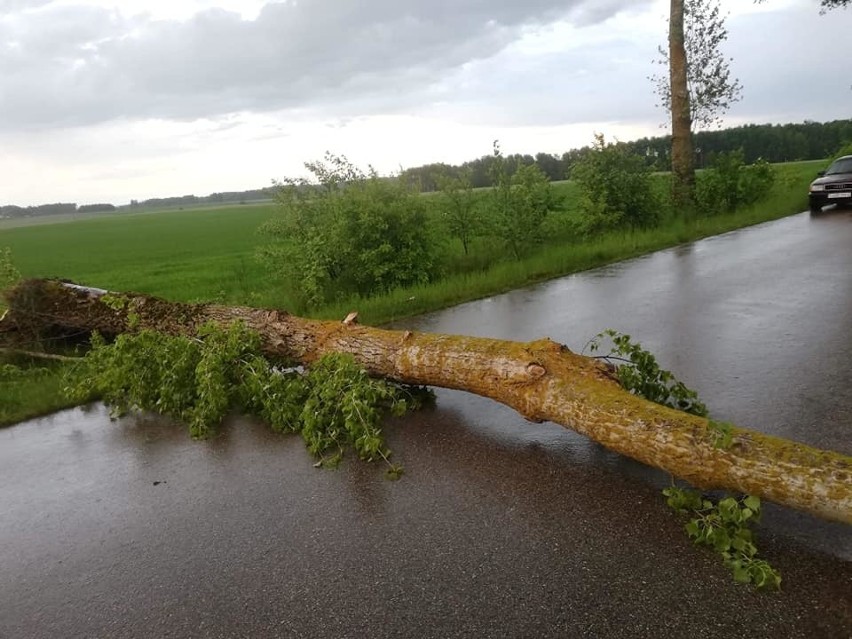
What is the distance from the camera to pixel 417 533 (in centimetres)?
372

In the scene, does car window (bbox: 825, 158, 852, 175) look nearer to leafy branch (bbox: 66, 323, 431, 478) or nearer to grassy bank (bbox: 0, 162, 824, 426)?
grassy bank (bbox: 0, 162, 824, 426)

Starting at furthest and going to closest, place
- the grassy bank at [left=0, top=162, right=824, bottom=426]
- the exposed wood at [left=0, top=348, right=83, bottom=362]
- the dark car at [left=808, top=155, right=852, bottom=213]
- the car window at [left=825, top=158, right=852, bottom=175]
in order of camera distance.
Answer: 1. the car window at [left=825, top=158, right=852, bottom=175]
2. the dark car at [left=808, top=155, right=852, bottom=213]
3. the exposed wood at [left=0, top=348, right=83, bottom=362]
4. the grassy bank at [left=0, top=162, right=824, bottom=426]

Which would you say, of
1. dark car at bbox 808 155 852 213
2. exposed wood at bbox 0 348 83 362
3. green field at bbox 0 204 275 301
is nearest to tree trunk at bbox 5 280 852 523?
exposed wood at bbox 0 348 83 362

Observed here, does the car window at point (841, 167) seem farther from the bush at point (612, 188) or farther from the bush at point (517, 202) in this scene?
the bush at point (517, 202)

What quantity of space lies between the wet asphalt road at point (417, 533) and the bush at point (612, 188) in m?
10.0

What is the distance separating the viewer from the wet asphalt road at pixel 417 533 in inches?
117

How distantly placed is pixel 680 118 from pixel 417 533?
723 inches

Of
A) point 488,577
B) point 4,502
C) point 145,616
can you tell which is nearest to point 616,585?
point 488,577

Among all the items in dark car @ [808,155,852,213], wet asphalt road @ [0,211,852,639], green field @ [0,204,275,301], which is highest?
Result: dark car @ [808,155,852,213]

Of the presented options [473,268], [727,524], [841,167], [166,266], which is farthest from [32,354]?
[166,266]

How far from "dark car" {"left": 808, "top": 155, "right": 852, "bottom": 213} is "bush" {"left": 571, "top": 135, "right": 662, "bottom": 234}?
20.1 feet

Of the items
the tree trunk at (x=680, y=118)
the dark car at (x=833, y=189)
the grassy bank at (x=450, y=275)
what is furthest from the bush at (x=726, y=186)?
the dark car at (x=833, y=189)

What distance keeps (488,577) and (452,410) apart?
2.49 m

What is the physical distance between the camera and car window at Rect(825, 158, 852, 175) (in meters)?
19.5
